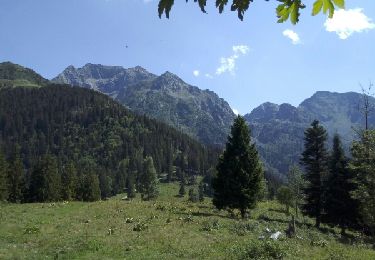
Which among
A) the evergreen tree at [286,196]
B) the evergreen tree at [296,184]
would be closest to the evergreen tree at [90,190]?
the evergreen tree at [286,196]

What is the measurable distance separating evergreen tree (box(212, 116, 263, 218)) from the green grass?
31.8 ft

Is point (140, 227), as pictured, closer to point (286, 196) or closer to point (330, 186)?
point (330, 186)

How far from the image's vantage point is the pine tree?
6075 centimetres

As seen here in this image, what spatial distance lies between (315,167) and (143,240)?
132ft

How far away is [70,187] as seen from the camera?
3863 inches

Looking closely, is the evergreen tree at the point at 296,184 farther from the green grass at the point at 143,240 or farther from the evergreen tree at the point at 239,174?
the green grass at the point at 143,240

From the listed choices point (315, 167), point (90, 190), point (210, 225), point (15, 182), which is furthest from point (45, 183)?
point (210, 225)

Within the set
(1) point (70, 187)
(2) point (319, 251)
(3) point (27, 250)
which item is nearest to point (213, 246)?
(2) point (319, 251)

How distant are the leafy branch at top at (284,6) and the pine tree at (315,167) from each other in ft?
195

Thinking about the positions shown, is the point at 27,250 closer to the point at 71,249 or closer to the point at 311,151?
the point at 71,249

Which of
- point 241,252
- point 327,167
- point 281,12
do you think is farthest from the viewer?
point 327,167

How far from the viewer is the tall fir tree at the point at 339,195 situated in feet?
188

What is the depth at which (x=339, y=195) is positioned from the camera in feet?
190

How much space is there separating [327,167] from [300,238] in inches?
1253
